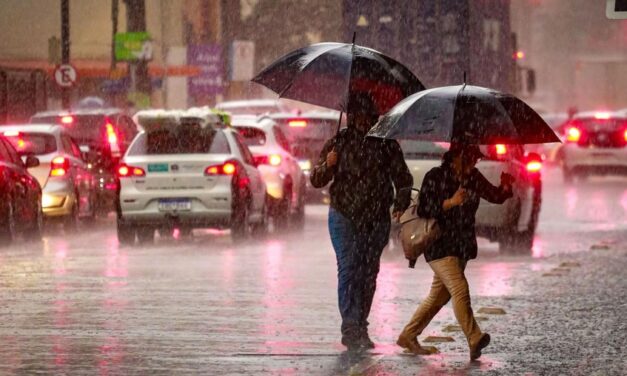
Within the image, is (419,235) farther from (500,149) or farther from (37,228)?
(37,228)

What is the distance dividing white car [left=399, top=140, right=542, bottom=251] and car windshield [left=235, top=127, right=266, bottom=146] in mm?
5253

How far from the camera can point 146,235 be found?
23.6 metres

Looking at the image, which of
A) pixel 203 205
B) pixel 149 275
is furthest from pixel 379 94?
pixel 203 205

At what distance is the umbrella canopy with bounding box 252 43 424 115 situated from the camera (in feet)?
40.5

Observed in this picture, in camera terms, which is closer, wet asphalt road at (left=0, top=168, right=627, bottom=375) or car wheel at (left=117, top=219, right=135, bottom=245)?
wet asphalt road at (left=0, top=168, right=627, bottom=375)

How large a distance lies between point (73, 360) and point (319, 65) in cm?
262

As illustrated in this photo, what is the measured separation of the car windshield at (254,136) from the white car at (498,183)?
5253 millimetres

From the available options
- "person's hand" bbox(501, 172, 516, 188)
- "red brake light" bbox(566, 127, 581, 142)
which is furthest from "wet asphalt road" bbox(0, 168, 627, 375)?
"red brake light" bbox(566, 127, 581, 142)

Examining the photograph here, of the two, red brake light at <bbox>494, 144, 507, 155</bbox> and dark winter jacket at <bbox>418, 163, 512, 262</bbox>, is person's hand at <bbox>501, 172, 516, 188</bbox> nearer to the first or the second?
dark winter jacket at <bbox>418, 163, 512, 262</bbox>

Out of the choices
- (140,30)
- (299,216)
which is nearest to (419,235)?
(299,216)

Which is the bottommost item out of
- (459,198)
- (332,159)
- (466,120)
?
(459,198)

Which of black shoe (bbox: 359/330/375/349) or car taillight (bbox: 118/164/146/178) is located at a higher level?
black shoe (bbox: 359/330/375/349)

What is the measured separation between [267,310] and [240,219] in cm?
876

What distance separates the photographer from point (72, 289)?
53.6 feet
